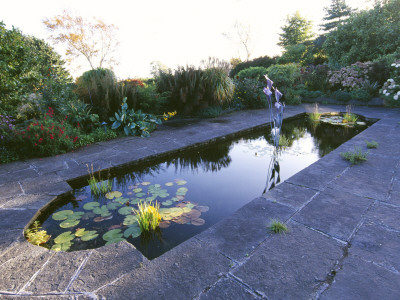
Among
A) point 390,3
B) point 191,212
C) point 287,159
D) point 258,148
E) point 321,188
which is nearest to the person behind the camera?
point 191,212

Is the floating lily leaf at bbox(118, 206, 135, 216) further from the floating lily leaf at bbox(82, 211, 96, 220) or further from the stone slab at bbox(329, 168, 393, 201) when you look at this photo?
the stone slab at bbox(329, 168, 393, 201)

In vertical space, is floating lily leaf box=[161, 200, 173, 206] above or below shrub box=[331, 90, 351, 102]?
below

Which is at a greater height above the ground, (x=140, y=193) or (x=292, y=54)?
(x=292, y=54)

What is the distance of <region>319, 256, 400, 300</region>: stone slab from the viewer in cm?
113

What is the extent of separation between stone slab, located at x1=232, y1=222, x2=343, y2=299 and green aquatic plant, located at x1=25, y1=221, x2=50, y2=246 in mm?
1499

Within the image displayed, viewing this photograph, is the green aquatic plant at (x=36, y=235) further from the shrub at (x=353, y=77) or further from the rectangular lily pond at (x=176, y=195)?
the shrub at (x=353, y=77)

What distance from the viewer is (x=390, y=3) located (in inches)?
392

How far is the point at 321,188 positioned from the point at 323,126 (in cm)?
384

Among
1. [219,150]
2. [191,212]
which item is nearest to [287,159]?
[219,150]

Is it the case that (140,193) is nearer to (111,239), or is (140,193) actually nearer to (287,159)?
(111,239)

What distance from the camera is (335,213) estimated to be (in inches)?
73.7

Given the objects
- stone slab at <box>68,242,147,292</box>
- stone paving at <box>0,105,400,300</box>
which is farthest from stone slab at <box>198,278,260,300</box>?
stone slab at <box>68,242,147,292</box>

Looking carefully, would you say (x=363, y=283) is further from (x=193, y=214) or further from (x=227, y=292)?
(x=193, y=214)

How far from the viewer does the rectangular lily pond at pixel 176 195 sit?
5.99 feet
